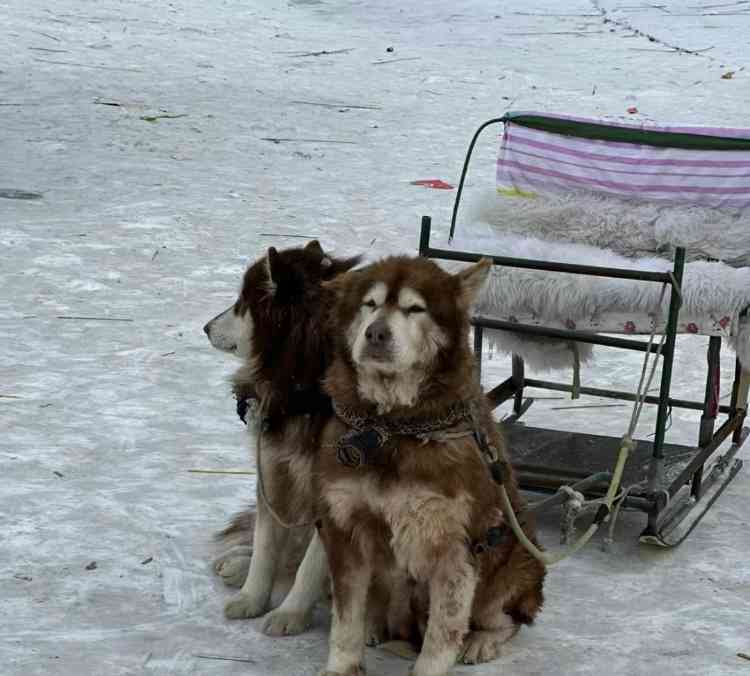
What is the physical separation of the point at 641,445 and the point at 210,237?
4.15 meters

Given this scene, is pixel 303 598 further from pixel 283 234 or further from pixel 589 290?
pixel 283 234

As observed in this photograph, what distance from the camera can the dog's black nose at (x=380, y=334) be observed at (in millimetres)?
3188

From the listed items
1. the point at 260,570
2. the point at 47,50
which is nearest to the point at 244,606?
the point at 260,570

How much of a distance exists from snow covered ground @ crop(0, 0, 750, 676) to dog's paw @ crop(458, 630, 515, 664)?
1.6 inches

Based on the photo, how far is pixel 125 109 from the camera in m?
12.1

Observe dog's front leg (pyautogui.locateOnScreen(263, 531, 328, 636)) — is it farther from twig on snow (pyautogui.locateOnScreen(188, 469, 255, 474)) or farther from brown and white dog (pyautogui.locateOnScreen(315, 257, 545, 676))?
twig on snow (pyautogui.locateOnScreen(188, 469, 255, 474))

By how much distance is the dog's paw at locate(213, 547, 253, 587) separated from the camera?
3986 mm

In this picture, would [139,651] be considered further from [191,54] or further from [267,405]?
[191,54]

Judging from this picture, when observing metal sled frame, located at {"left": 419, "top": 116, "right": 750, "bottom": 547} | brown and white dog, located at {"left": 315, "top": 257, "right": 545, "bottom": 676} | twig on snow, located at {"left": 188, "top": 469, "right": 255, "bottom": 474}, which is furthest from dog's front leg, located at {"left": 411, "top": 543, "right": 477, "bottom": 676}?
twig on snow, located at {"left": 188, "top": 469, "right": 255, "bottom": 474}

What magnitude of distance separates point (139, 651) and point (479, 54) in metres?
13.0

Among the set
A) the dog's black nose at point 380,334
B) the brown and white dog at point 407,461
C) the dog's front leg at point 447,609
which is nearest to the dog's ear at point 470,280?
the brown and white dog at point 407,461

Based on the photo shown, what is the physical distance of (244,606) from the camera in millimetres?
3754

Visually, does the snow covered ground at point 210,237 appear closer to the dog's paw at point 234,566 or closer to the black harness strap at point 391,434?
the dog's paw at point 234,566

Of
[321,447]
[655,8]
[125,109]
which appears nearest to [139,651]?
[321,447]
